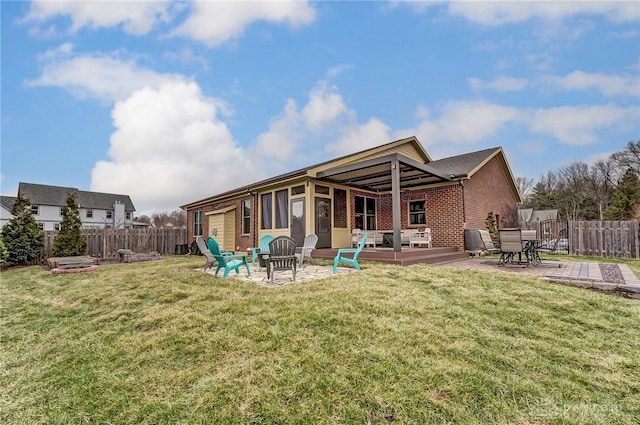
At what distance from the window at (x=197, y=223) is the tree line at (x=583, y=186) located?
3776 cm

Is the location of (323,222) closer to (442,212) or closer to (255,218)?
(255,218)

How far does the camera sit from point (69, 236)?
1179 cm

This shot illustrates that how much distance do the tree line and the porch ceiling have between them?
30126 mm

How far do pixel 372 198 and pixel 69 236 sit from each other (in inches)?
511

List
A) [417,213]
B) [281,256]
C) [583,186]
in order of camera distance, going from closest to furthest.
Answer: [281,256] → [417,213] → [583,186]

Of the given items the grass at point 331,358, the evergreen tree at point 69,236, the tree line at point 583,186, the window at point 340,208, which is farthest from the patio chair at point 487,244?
the tree line at point 583,186

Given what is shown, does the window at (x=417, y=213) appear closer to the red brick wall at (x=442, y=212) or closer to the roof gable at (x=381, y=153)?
the red brick wall at (x=442, y=212)

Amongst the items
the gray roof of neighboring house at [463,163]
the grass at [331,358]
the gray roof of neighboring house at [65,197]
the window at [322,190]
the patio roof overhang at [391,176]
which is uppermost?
the gray roof of neighboring house at [65,197]

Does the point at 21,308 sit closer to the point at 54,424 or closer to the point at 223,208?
the point at 54,424

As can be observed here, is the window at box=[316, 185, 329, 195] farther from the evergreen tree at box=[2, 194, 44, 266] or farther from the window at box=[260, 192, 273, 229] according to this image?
the evergreen tree at box=[2, 194, 44, 266]

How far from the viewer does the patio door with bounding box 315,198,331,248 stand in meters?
11.0

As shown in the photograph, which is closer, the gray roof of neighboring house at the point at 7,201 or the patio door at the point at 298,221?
the patio door at the point at 298,221

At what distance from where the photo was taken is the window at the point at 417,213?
12.3 metres

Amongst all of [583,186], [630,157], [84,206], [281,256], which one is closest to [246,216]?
[281,256]
